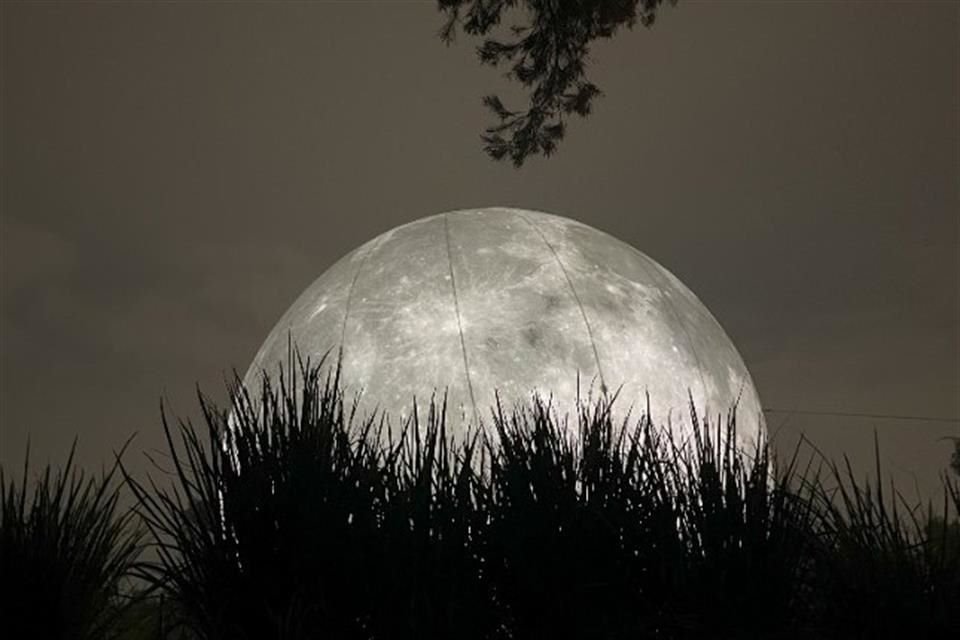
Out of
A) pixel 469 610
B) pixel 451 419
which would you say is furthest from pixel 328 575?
pixel 451 419

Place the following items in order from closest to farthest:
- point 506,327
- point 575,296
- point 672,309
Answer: point 506,327 → point 575,296 → point 672,309

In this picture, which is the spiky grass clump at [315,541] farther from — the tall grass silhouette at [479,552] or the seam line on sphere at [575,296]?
Result: the seam line on sphere at [575,296]

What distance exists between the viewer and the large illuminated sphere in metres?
6.25

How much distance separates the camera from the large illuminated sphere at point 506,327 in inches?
246

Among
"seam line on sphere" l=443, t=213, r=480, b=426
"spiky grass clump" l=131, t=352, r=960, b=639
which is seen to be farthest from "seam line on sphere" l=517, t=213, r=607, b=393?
"spiky grass clump" l=131, t=352, r=960, b=639

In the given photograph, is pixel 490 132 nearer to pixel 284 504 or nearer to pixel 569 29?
pixel 569 29

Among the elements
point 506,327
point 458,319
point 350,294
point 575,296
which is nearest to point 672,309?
point 575,296

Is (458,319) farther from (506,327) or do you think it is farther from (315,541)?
(315,541)

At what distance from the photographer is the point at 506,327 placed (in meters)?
6.53

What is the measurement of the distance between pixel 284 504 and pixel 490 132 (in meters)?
5.85

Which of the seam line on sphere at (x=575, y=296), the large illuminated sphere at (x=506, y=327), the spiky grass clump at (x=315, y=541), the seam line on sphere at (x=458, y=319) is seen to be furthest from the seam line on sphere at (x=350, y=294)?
the spiky grass clump at (x=315, y=541)

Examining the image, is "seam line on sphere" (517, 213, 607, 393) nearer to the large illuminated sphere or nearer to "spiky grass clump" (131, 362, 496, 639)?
the large illuminated sphere

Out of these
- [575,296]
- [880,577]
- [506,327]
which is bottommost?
[880,577]

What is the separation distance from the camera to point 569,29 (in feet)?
28.6
